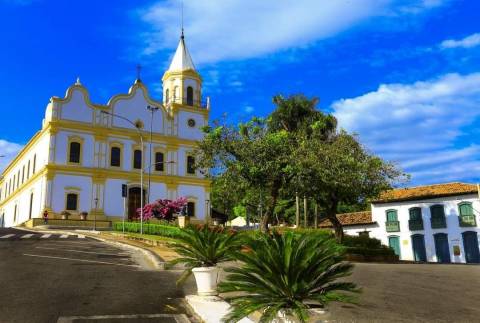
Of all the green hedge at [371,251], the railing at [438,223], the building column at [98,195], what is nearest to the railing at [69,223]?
the building column at [98,195]

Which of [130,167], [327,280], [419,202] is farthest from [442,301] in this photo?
[130,167]

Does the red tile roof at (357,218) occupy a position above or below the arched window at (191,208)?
below

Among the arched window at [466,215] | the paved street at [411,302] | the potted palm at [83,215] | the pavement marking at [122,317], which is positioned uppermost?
the potted palm at [83,215]

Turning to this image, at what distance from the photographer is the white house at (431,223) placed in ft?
125

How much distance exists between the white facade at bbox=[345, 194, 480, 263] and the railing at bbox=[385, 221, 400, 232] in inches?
3.7

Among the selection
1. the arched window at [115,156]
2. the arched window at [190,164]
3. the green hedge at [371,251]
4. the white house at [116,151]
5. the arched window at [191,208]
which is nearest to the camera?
the green hedge at [371,251]

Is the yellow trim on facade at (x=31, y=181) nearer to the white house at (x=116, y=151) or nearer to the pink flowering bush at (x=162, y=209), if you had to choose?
the white house at (x=116, y=151)

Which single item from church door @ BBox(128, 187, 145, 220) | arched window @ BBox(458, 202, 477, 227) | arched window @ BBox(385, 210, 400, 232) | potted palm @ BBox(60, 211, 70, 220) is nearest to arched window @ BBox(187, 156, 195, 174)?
church door @ BBox(128, 187, 145, 220)

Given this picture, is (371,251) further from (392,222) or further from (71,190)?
(71,190)

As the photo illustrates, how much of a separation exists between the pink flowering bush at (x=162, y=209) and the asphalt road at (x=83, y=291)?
22.9 meters

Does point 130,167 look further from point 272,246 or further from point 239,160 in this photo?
point 272,246

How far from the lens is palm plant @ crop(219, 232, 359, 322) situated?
18.8 ft

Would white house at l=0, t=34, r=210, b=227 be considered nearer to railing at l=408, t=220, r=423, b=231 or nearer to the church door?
the church door

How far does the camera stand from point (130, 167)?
49.1 meters
